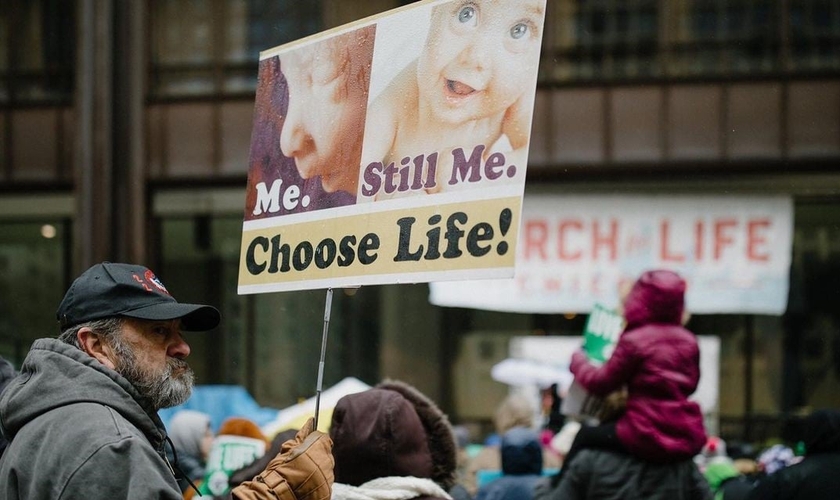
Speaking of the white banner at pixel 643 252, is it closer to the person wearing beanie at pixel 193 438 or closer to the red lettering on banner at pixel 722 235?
the red lettering on banner at pixel 722 235

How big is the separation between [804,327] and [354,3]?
5.67 metres

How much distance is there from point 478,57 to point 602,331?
369cm

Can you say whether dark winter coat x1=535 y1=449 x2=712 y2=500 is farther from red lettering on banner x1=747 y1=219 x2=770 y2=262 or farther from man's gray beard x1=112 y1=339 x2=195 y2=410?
red lettering on banner x1=747 y1=219 x2=770 y2=262

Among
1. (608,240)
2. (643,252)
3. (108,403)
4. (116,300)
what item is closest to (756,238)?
(643,252)

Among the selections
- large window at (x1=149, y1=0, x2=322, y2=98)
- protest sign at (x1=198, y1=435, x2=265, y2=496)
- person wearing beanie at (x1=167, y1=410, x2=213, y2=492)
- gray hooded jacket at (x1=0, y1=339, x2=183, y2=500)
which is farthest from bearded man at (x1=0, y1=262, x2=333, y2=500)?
large window at (x1=149, y1=0, x2=322, y2=98)

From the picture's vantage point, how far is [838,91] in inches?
431

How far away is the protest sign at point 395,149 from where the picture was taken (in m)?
3.03

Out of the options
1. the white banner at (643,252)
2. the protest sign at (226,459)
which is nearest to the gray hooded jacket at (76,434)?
the protest sign at (226,459)

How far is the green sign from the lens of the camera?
21.5 feet

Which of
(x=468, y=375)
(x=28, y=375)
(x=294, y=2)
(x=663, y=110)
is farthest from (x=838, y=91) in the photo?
(x=28, y=375)

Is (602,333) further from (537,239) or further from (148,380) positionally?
(537,239)

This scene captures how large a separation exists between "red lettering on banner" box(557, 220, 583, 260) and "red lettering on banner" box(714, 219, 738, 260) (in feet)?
4.35

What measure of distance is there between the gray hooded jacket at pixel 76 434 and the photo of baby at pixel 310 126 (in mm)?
881

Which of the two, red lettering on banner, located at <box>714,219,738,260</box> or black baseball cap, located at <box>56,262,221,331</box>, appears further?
red lettering on banner, located at <box>714,219,738,260</box>
